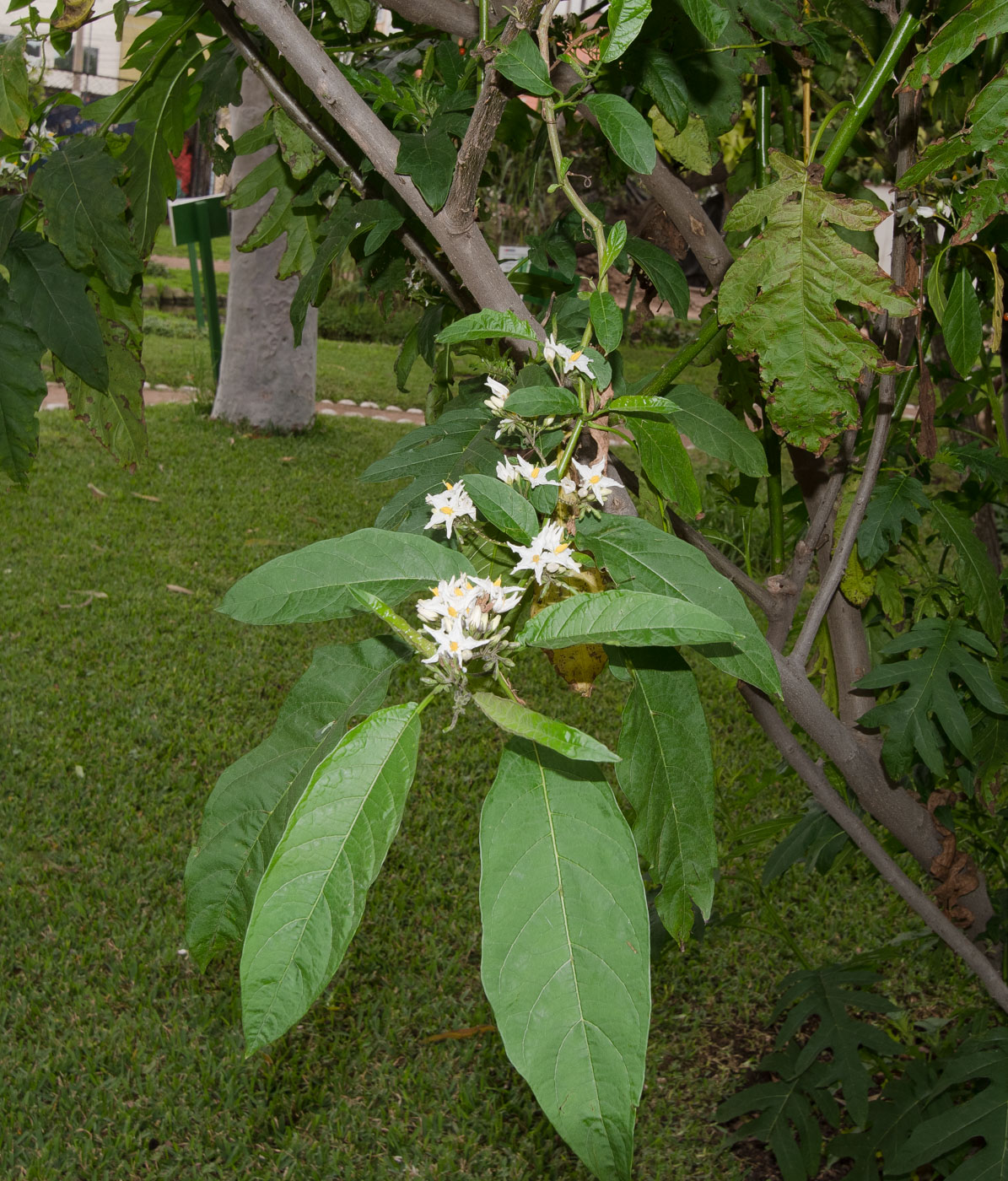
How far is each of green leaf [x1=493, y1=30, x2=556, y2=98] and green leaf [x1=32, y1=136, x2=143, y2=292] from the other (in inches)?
17.7

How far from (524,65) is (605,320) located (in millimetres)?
133

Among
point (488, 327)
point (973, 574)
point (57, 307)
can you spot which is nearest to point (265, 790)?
point (488, 327)

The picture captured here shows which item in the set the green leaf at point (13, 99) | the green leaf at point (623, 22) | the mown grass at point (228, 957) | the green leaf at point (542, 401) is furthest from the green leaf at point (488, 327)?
the mown grass at point (228, 957)

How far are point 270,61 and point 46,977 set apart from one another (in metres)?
2.06

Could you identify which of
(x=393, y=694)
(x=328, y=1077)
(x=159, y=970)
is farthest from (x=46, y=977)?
(x=393, y=694)

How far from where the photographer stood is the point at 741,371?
1.05 m

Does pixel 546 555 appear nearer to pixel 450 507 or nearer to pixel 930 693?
pixel 450 507

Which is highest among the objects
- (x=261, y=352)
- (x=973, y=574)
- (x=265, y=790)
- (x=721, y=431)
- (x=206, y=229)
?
(x=721, y=431)

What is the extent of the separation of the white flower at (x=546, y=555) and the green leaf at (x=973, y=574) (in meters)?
0.78

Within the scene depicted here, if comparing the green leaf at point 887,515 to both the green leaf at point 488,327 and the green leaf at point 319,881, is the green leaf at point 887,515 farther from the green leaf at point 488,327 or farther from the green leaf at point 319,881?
the green leaf at point 319,881

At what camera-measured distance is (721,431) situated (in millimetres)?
774

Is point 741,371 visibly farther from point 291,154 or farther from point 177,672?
point 177,672

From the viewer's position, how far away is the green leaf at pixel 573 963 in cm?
39

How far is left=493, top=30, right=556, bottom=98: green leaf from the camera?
21.6 inches
